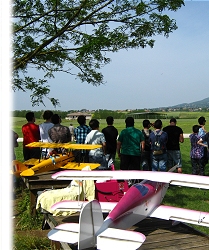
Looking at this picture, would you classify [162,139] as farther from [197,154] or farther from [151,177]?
[151,177]

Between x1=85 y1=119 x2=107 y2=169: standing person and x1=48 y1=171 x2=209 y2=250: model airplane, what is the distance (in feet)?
7.69

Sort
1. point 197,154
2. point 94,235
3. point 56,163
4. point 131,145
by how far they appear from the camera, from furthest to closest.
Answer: point 197,154 → point 131,145 → point 56,163 → point 94,235

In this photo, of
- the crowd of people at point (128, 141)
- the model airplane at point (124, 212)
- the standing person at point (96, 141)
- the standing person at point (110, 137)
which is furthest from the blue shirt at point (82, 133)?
the model airplane at point (124, 212)

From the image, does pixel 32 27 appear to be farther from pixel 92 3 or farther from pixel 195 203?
pixel 195 203

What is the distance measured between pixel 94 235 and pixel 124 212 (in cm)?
69

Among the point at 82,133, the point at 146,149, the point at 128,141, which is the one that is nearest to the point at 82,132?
the point at 82,133

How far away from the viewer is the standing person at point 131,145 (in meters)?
8.30

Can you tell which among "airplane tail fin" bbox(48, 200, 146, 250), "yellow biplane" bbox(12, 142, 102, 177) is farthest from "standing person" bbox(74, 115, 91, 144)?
"airplane tail fin" bbox(48, 200, 146, 250)

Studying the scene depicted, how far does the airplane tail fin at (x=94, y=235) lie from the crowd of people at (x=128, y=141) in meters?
3.92

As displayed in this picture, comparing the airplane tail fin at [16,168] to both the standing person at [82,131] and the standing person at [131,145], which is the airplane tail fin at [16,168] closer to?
the standing person at [82,131]

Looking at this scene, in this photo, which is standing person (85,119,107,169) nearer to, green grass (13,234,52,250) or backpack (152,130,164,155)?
backpack (152,130,164,155)

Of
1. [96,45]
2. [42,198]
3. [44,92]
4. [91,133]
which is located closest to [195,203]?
[91,133]

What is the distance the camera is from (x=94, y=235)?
379cm

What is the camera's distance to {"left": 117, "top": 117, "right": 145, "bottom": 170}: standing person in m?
8.30
